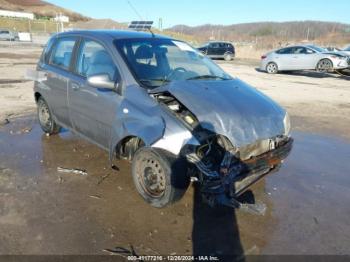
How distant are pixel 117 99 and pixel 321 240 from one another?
269cm

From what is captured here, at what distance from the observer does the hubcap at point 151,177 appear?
3.91 meters

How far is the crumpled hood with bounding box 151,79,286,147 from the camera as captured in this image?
3.69 m

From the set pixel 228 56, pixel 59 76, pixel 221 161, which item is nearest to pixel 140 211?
pixel 221 161

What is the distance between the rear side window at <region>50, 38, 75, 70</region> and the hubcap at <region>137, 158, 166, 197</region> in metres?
2.26

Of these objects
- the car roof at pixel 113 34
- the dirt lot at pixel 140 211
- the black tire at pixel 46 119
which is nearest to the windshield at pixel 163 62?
the car roof at pixel 113 34

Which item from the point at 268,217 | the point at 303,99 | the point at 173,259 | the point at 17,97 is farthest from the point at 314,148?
the point at 17,97

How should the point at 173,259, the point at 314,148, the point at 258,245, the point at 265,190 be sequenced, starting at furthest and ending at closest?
the point at 314,148 < the point at 265,190 < the point at 258,245 < the point at 173,259

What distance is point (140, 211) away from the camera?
404 cm

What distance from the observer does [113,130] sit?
4.37 metres

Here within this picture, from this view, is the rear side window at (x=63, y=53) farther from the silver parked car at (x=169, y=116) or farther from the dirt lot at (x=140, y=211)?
the dirt lot at (x=140, y=211)

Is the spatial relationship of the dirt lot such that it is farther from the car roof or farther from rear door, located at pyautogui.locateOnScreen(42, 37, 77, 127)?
the car roof

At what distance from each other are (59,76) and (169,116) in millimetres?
2500

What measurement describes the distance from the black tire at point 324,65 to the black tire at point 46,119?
15886 mm

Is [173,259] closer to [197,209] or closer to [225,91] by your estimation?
[197,209]
